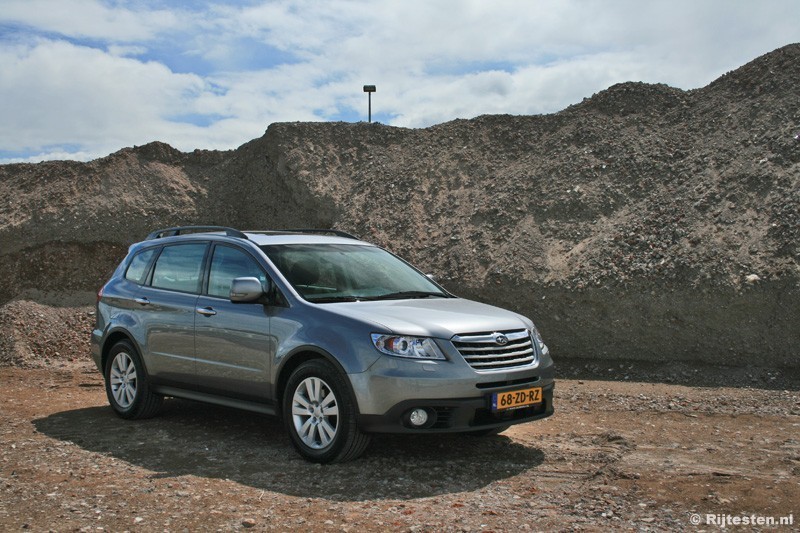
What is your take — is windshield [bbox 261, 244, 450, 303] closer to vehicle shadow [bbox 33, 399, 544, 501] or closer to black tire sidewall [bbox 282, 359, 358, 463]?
black tire sidewall [bbox 282, 359, 358, 463]

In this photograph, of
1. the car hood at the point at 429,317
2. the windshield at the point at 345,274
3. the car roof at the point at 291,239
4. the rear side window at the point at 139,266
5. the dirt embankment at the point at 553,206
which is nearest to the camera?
the car hood at the point at 429,317

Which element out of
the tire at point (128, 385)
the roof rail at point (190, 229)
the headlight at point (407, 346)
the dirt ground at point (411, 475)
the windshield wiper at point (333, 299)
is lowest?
the dirt ground at point (411, 475)

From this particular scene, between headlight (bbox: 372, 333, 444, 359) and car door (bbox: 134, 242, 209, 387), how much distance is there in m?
2.39

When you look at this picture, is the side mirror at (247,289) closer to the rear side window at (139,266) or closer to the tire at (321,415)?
the tire at (321,415)

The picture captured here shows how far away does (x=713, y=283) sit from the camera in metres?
13.0

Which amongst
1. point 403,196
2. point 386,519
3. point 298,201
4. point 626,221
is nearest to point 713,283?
point 626,221

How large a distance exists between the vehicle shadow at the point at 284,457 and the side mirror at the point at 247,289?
1.35 metres

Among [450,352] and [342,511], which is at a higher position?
[450,352]

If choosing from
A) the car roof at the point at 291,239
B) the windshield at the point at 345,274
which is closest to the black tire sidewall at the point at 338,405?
the windshield at the point at 345,274

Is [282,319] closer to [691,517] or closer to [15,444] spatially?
[15,444]

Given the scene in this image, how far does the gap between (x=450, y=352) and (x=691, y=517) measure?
2019 millimetres

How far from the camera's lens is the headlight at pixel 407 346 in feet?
20.5

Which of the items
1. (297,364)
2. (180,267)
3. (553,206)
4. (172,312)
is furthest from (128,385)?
(553,206)

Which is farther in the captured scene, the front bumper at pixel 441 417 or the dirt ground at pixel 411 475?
the front bumper at pixel 441 417
